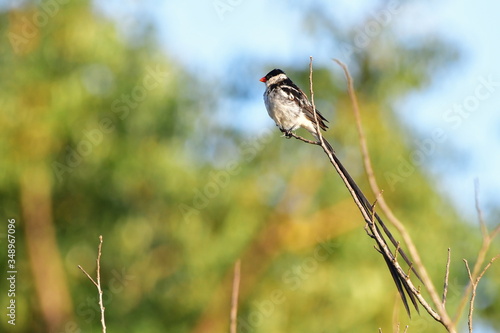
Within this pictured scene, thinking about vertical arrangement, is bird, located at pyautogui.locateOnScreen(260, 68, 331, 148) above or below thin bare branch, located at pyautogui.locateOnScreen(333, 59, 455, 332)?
above

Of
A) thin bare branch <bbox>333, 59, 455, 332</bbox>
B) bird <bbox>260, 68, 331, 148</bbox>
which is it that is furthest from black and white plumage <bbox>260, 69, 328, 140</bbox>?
thin bare branch <bbox>333, 59, 455, 332</bbox>

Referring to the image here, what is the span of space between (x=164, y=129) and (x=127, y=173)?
80 cm

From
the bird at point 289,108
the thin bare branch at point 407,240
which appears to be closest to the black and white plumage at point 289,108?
the bird at point 289,108

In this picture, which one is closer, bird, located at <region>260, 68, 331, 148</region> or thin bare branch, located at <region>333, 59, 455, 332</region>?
thin bare branch, located at <region>333, 59, 455, 332</region>

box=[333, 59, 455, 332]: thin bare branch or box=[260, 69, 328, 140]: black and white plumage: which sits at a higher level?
box=[260, 69, 328, 140]: black and white plumage

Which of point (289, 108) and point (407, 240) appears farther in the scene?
point (289, 108)

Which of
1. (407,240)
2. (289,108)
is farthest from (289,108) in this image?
(407,240)

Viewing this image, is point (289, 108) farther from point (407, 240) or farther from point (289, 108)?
point (407, 240)

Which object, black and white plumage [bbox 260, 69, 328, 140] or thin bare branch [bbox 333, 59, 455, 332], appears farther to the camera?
black and white plumage [bbox 260, 69, 328, 140]

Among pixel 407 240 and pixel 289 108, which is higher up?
pixel 289 108

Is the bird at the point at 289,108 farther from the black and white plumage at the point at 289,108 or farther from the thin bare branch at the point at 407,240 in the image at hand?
the thin bare branch at the point at 407,240

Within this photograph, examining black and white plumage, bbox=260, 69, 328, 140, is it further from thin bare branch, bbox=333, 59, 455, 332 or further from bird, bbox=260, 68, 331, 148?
thin bare branch, bbox=333, 59, 455, 332

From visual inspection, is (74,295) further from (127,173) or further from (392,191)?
(392,191)

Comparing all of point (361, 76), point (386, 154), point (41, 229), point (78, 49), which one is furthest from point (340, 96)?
point (41, 229)
